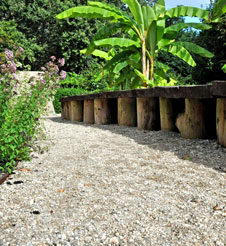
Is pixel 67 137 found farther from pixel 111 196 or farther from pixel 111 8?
pixel 111 8

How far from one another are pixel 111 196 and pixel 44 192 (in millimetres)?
565

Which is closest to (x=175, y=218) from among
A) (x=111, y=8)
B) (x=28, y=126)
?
(x=28, y=126)

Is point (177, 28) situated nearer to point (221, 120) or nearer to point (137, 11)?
point (137, 11)

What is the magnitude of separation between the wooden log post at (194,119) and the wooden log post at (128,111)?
1.53 metres

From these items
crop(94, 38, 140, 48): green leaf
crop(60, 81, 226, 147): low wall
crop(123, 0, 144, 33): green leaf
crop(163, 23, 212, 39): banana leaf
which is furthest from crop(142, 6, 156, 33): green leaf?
crop(60, 81, 226, 147): low wall

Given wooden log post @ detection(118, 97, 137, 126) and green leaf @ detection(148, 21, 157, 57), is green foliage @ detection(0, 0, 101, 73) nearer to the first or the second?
green leaf @ detection(148, 21, 157, 57)

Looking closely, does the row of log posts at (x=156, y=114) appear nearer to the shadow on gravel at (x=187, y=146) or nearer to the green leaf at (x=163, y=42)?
the shadow on gravel at (x=187, y=146)

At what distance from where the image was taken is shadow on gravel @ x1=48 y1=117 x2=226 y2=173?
3.12 m

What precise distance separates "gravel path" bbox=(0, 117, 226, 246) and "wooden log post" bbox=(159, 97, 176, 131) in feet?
2.71

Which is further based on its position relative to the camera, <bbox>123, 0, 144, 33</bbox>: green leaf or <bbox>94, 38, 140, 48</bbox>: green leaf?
<bbox>123, 0, 144, 33</bbox>: green leaf

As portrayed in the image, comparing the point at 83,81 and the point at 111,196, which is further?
the point at 83,81

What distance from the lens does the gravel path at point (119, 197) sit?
174 centimetres

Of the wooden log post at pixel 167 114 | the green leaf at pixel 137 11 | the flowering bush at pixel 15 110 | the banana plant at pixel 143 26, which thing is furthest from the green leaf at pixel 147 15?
the flowering bush at pixel 15 110

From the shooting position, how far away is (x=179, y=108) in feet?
15.3
